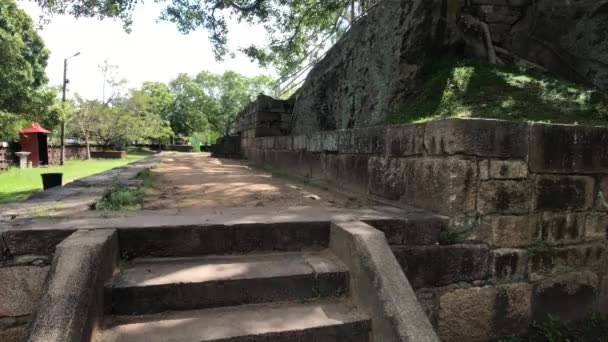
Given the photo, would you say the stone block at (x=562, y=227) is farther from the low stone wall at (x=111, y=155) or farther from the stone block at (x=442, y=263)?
the low stone wall at (x=111, y=155)

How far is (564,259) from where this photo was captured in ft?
11.0

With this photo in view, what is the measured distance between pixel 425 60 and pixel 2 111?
1360 cm

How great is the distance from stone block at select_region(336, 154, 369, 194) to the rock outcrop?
2.52ft

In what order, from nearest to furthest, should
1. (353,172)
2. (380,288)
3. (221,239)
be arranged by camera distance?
(380,288) < (221,239) < (353,172)

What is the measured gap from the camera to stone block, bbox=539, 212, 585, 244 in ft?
10.8

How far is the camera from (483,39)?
216 inches

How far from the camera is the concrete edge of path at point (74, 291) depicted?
5.89ft

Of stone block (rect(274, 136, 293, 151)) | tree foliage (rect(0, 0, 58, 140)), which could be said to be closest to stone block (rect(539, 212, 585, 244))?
stone block (rect(274, 136, 293, 151))

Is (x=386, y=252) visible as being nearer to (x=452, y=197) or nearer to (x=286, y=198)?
(x=452, y=197)

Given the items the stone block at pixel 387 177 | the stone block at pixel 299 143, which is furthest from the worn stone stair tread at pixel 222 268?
the stone block at pixel 299 143

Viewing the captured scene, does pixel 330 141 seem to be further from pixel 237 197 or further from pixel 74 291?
pixel 74 291

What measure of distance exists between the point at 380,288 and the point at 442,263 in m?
0.98

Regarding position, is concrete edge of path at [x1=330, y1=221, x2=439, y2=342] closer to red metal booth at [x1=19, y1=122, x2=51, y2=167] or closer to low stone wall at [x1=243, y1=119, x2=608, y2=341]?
low stone wall at [x1=243, y1=119, x2=608, y2=341]

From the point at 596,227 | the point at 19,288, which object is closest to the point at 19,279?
the point at 19,288
